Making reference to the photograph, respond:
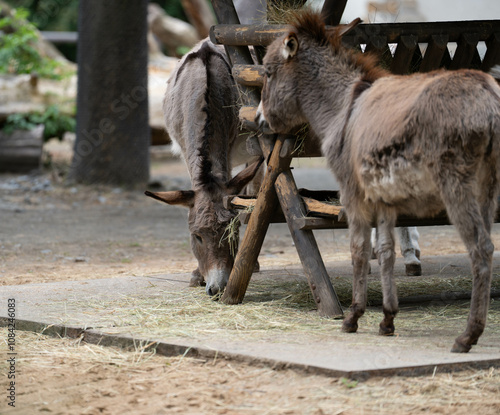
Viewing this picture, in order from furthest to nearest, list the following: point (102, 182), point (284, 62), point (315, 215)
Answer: point (102, 182) → point (315, 215) → point (284, 62)

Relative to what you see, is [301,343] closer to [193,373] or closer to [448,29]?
[193,373]

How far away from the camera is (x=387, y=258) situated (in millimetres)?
3955

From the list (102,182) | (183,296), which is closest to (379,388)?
(183,296)

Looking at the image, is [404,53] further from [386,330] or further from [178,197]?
[386,330]

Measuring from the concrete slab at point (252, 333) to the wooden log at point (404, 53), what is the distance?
176 cm

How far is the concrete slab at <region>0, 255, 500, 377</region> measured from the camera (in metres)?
3.47

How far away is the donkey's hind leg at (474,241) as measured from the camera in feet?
11.3

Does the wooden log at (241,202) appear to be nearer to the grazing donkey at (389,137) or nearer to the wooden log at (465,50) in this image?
the grazing donkey at (389,137)

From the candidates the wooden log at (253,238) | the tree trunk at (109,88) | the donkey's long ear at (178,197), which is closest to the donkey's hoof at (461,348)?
the wooden log at (253,238)

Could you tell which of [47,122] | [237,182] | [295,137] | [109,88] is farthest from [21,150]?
[295,137]

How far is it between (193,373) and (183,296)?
1.91 m

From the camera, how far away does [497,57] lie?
556 centimetres

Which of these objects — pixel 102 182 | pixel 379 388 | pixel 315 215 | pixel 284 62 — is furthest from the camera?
pixel 102 182

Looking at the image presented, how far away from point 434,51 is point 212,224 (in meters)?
2.09
